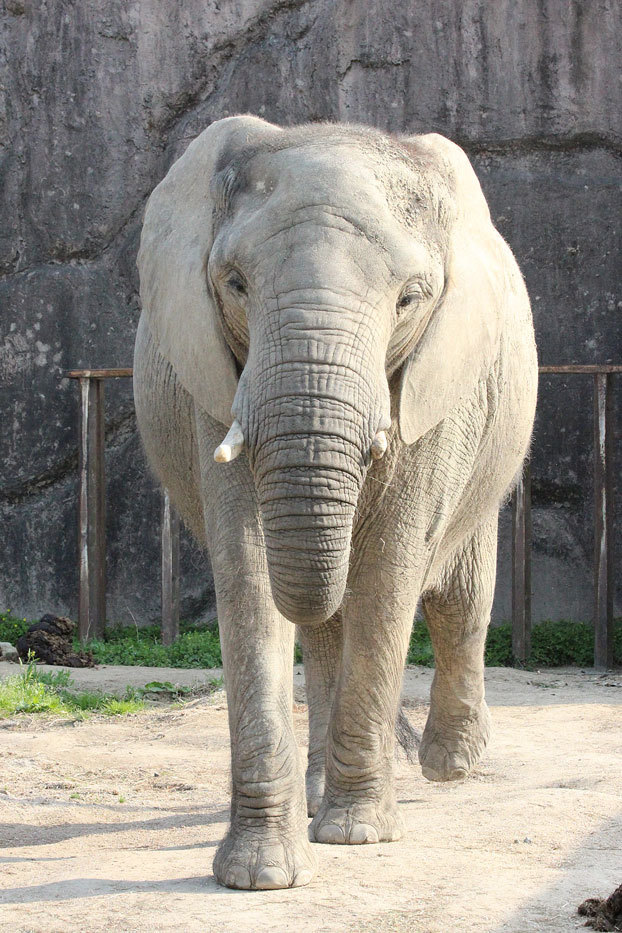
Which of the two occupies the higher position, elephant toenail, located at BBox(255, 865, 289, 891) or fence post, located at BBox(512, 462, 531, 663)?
fence post, located at BBox(512, 462, 531, 663)

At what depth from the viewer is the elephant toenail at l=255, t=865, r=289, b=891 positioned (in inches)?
134

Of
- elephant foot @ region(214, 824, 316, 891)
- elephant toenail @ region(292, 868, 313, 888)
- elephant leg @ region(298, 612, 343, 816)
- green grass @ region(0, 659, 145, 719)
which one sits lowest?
green grass @ region(0, 659, 145, 719)

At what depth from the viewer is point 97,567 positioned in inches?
378

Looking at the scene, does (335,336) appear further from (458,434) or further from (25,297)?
(25,297)

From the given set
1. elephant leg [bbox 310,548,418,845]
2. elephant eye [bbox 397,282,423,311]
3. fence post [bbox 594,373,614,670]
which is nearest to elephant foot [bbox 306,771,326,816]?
elephant leg [bbox 310,548,418,845]

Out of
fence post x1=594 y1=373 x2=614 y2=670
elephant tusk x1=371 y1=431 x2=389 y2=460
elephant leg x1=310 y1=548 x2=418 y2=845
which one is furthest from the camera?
fence post x1=594 y1=373 x2=614 y2=670

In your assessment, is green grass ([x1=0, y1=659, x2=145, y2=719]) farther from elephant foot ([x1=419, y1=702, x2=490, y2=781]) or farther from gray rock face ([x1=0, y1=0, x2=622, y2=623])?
gray rock face ([x1=0, y1=0, x2=622, y2=623])

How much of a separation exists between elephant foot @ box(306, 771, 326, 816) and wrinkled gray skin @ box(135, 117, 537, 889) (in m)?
0.63

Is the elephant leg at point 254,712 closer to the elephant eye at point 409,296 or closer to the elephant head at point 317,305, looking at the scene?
the elephant head at point 317,305

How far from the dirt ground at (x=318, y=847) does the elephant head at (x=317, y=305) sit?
757 millimetres

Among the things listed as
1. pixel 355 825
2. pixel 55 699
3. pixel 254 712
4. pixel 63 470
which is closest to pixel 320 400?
pixel 254 712

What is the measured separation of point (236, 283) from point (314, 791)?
2104 millimetres

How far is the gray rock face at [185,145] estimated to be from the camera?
408 inches

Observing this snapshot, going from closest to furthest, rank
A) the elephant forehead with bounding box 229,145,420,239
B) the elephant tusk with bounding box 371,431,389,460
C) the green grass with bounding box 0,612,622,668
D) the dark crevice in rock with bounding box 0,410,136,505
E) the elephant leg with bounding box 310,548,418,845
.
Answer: the elephant tusk with bounding box 371,431,389,460 → the elephant forehead with bounding box 229,145,420,239 → the elephant leg with bounding box 310,548,418,845 → the green grass with bounding box 0,612,622,668 → the dark crevice in rock with bounding box 0,410,136,505
